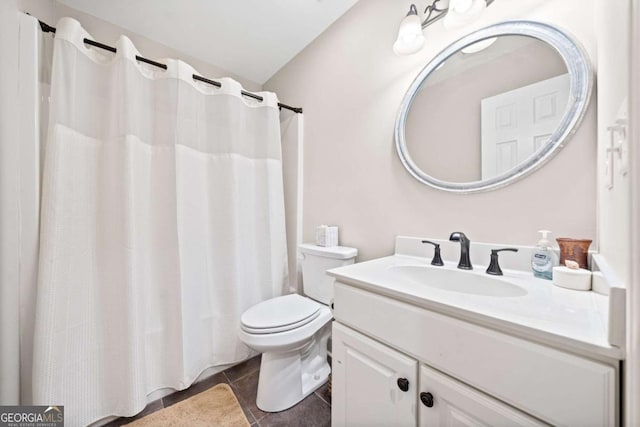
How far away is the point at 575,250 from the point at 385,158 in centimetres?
82

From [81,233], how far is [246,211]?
818 mm

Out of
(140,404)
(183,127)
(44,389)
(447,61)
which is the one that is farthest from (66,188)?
(447,61)

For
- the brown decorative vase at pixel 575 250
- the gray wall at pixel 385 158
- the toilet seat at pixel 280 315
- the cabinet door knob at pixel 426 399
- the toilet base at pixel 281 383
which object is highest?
the gray wall at pixel 385 158

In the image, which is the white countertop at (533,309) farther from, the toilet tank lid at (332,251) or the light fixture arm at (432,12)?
the light fixture arm at (432,12)

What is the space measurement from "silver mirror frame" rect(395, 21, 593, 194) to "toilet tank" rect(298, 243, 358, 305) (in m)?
0.62

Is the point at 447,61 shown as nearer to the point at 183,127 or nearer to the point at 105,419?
the point at 183,127

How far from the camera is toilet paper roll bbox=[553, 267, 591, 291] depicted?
0.67 metres

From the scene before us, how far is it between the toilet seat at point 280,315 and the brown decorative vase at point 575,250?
3.48ft

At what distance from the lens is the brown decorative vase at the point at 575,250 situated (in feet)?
2.39

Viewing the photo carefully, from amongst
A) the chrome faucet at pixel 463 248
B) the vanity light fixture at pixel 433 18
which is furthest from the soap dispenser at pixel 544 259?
the vanity light fixture at pixel 433 18

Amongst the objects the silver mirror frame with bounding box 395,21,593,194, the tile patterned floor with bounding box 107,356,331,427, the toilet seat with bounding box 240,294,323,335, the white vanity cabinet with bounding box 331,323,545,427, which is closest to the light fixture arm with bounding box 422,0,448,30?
the silver mirror frame with bounding box 395,21,593,194

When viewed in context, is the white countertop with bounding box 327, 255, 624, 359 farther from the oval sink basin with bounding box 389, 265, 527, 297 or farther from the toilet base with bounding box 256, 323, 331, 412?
the toilet base with bounding box 256, 323, 331, 412

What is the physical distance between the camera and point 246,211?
1.62 metres

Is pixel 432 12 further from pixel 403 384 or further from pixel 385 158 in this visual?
pixel 403 384
